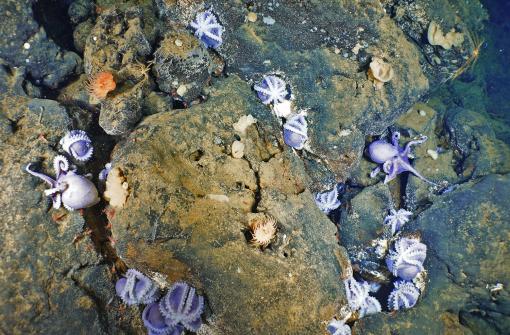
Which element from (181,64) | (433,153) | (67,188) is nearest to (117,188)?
(67,188)

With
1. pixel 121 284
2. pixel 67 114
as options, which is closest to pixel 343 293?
pixel 121 284

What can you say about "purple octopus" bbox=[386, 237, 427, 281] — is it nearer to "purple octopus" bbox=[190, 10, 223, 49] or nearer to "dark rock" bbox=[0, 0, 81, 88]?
"purple octopus" bbox=[190, 10, 223, 49]

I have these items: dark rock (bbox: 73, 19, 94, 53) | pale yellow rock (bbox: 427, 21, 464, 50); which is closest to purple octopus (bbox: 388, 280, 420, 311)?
pale yellow rock (bbox: 427, 21, 464, 50)

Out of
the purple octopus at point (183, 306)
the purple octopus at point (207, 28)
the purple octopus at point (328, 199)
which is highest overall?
the purple octopus at point (207, 28)

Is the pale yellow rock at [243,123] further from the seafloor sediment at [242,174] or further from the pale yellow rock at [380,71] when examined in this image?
the pale yellow rock at [380,71]

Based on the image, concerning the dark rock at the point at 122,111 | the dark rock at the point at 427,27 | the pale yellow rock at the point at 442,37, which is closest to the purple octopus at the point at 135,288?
the dark rock at the point at 122,111

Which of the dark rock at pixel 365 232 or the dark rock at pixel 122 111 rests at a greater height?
the dark rock at pixel 122 111
